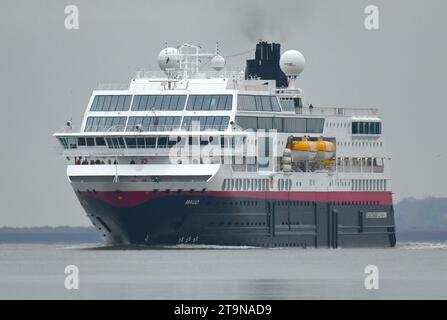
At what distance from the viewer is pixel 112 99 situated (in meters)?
142

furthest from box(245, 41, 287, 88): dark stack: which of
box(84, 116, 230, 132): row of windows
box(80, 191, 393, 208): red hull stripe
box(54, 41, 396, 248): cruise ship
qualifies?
box(84, 116, 230, 132): row of windows

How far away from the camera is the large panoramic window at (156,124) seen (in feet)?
455

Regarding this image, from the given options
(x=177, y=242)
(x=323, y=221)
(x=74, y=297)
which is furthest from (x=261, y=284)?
(x=323, y=221)

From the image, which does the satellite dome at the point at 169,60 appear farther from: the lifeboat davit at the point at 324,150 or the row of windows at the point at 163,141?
the lifeboat davit at the point at 324,150

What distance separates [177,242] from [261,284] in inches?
1008

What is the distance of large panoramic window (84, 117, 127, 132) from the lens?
14012cm

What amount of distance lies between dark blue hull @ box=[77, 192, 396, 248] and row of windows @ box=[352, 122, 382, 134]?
18.3 feet

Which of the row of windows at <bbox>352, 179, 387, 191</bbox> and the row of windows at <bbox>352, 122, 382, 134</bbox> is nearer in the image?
the row of windows at <bbox>352, 122, 382, 134</bbox>

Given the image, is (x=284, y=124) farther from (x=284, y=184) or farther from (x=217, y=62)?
(x=217, y=62)

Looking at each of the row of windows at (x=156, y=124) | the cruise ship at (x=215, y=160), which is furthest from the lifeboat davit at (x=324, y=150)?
the row of windows at (x=156, y=124)

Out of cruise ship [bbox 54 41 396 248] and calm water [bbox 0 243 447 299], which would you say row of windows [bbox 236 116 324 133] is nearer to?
cruise ship [bbox 54 41 396 248]

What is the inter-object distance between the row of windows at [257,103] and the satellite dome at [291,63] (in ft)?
21.7
